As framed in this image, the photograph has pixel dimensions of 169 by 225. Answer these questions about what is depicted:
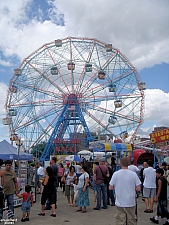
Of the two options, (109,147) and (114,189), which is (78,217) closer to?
(114,189)

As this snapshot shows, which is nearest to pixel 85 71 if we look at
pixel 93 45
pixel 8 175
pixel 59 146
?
pixel 93 45

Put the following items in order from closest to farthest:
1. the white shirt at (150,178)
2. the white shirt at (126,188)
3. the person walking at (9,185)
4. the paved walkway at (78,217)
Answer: the white shirt at (126,188) < the person walking at (9,185) < the paved walkway at (78,217) < the white shirt at (150,178)

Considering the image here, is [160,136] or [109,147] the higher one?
[160,136]

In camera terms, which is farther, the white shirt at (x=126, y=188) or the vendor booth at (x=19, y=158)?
the vendor booth at (x=19, y=158)

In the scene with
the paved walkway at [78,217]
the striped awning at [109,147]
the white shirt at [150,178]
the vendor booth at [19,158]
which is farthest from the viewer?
the striped awning at [109,147]

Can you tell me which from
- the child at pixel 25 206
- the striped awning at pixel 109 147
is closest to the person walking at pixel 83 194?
the child at pixel 25 206

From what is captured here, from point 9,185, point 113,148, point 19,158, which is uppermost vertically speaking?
point 113,148

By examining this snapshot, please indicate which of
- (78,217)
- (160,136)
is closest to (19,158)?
(78,217)

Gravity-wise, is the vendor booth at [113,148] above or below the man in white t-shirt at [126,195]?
above

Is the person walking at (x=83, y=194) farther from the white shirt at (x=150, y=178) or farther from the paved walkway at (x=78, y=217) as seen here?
the white shirt at (x=150, y=178)

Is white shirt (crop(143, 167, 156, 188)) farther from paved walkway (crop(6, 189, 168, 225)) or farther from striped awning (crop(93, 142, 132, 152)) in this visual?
striped awning (crop(93, 142, 132, 152))

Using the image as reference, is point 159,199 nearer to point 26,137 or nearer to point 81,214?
point 81,214

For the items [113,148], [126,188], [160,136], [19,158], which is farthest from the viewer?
[113,148]

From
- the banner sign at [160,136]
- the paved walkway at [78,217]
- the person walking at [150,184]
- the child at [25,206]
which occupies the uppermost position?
the banner sign at [160,136]
